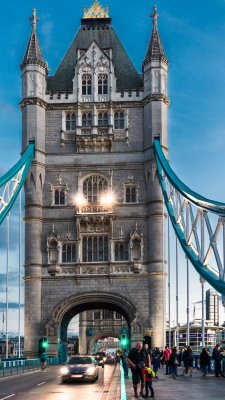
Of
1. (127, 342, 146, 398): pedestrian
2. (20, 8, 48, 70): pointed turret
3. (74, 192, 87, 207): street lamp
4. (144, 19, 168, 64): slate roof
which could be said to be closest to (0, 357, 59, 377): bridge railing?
(74, 192, 87, 207): street lamp

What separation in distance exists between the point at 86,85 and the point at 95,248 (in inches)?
656

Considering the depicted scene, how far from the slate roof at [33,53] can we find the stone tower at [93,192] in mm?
112

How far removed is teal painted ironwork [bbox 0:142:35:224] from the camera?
6744cm

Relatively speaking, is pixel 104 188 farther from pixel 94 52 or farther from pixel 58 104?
pixel 94 52

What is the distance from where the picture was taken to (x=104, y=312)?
139 meters

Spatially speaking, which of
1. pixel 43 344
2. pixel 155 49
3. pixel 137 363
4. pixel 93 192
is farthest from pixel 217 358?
pixel 155 49

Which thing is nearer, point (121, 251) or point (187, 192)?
point (187, 192)

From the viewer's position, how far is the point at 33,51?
78.6 meters

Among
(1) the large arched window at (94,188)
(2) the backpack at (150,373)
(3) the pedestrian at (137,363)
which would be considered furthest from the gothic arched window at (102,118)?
(2) the backpack at (150,373)

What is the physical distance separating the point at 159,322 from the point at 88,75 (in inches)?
1006

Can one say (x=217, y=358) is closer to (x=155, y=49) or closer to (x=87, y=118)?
(x=87, y=118)

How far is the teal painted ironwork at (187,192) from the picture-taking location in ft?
131

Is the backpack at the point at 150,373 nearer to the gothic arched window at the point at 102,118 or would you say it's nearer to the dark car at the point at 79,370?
the dark car at the point at 79,370

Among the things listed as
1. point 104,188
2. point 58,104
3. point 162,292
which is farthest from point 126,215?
point 58,104
